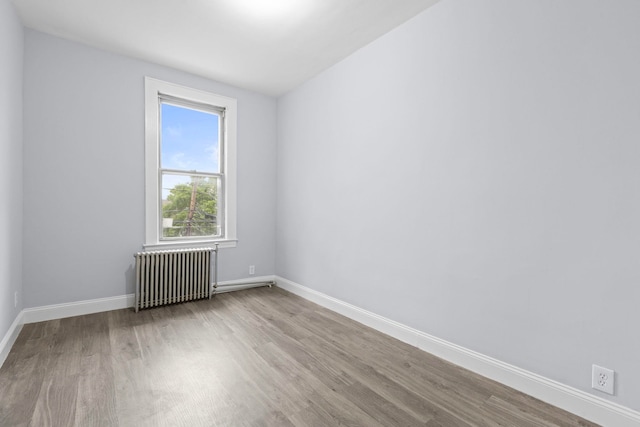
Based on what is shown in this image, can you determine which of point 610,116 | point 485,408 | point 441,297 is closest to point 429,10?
point 610,116

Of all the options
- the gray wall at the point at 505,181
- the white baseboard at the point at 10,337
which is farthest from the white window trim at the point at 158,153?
the gray wall at the point at 505,181

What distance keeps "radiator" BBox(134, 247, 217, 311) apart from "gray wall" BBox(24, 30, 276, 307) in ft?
0.76

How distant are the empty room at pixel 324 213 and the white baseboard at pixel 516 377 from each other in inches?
0.5

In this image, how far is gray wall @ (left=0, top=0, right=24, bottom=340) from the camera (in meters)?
2.29

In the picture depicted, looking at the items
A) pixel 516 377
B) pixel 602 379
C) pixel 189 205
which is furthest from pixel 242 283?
pixel 602 379

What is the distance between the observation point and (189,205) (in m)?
4.02

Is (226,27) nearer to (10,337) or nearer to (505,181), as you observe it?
(505,181)

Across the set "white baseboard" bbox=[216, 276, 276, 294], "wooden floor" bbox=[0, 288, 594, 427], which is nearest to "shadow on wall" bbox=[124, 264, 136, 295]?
"wooden floor" bbox=[0, 288, 594, 427]

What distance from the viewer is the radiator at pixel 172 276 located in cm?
339

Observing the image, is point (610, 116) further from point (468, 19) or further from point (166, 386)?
point (166, 386)

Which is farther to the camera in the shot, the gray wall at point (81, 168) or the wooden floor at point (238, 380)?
the gray wall at point (81, 168)

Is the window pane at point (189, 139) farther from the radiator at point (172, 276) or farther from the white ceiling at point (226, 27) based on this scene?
the radiator at point (172, 276)

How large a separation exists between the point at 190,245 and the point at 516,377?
3.65 metres

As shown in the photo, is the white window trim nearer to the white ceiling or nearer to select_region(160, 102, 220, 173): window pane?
select_region(160, 102, 220, 173): window pane
